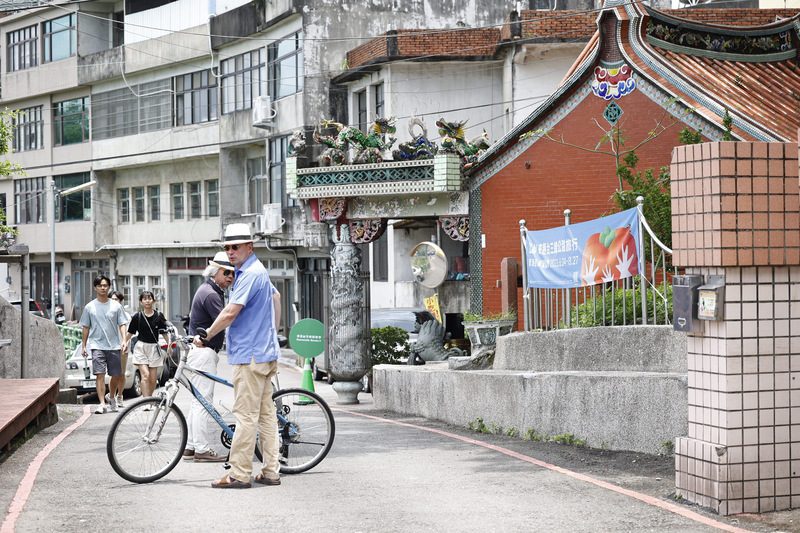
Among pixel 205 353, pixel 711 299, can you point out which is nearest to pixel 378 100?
pixel 205 353

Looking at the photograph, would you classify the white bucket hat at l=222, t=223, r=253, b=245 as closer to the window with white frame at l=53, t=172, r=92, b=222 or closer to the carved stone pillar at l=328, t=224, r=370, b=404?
the carved stone pillar at l=328, t=224, r=370, b=404

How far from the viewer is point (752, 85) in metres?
17.2

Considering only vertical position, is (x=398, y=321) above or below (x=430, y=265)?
below

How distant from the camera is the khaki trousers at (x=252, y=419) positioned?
372 inches

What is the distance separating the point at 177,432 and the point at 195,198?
3932cm

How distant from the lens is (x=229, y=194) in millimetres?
45031

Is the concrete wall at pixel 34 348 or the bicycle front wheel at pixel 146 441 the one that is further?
the concrete wall at pixel 34 348

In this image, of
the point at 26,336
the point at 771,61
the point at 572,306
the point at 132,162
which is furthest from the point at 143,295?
the point at 132,162

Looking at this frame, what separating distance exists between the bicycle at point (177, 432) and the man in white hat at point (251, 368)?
0.47 m

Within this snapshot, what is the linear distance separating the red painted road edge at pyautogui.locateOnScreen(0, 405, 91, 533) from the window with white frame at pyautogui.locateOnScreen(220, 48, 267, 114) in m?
28.8

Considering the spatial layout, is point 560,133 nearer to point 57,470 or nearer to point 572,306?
point 572,306

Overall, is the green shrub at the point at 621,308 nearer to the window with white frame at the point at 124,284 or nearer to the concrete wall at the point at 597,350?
the concrete wall at the point at 597,350

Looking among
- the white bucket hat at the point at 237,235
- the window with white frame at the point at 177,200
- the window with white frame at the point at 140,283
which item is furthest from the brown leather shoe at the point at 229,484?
the window with white frame at the point at 140,283

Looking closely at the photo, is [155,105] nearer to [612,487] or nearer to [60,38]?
[60,38]
